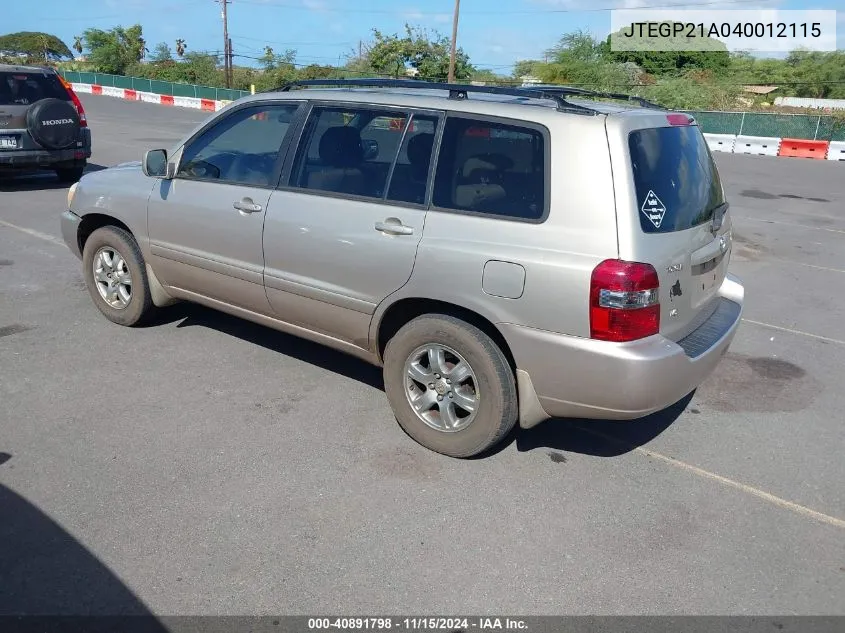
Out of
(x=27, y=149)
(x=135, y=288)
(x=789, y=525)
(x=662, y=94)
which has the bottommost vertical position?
(x=789, y=525)

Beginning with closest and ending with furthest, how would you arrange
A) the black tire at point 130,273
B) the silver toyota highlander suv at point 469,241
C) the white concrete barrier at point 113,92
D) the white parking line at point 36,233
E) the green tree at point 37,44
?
the silver toyota highlander suv at point 469,241, the black tire at point 130,273, the white parking line at point 36,233, the white concrete barrier at point 113,92, the green tree at point 37,44

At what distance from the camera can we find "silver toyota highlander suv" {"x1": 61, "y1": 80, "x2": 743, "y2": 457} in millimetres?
3352

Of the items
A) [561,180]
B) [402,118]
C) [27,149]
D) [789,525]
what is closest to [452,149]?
[402,118]

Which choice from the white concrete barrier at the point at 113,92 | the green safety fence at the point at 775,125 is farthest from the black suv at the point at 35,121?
the white concrete barrier at the point at 113,92

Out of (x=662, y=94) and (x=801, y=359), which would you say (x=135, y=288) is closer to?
(x=801, y=359)

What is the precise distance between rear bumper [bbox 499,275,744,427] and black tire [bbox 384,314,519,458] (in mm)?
96

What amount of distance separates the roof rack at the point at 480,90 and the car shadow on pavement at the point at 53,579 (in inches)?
111

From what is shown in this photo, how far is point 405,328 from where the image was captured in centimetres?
395

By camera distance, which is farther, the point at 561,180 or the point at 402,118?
the point at 402,118

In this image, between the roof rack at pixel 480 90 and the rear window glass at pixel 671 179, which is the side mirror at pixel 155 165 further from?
the rear window glass at pixel 671 179

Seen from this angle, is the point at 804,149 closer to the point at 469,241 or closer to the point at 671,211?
the point at 671,211

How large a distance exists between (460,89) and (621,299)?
1.53m

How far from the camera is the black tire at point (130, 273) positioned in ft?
17.2

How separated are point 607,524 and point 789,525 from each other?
872 mm
